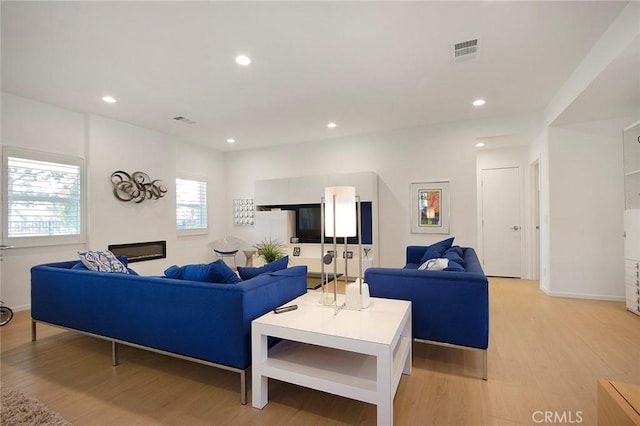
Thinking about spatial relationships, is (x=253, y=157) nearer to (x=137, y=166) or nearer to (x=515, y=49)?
(x=137, y=166)

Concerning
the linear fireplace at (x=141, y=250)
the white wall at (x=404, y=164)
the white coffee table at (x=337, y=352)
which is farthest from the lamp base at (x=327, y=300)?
the linear fireplace at (x=141, y=250)

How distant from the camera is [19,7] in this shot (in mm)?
2264

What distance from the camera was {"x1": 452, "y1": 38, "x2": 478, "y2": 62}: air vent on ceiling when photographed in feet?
9.00

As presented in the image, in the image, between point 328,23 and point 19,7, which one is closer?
point 19,7

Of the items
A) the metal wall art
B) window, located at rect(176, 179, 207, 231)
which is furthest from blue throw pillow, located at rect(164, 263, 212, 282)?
window, located at rect(176, 179, 207, 231)

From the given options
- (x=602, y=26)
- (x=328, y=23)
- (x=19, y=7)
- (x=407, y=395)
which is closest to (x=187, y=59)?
(x=19, y=7)

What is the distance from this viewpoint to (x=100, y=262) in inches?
112

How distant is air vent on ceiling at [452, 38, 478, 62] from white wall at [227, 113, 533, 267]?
2.23 metres

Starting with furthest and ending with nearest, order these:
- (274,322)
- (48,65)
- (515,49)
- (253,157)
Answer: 1. (253,157)
2. (48,65)
3. (515,49)
4. (274,322)

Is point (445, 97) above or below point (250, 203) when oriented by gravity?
above

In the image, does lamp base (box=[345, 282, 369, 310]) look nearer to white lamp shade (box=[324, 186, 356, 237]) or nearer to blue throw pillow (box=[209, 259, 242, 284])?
white lamp shade (box=[324, 186, 356, 237])

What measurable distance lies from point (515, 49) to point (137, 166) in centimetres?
556

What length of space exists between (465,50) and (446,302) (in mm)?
2348

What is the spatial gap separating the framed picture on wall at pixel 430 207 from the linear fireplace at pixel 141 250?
457 centimetres
